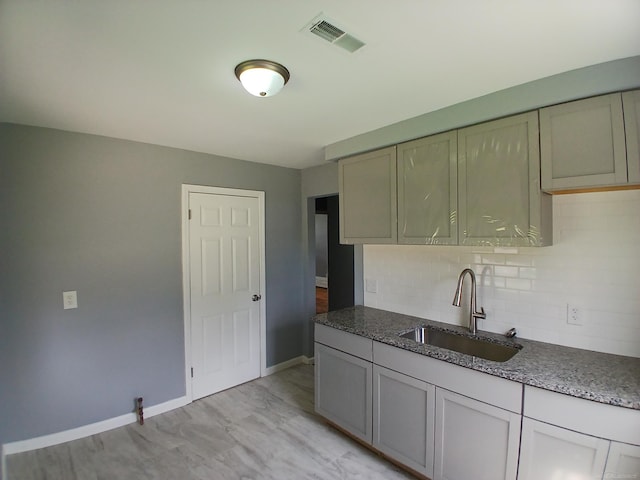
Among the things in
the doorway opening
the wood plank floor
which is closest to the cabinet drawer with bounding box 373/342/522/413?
the wood plank floor

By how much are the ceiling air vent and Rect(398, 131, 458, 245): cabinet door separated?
1006 mm

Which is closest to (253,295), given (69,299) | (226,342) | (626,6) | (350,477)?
(226,342)

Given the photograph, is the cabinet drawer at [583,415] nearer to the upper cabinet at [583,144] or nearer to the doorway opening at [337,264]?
the upper cabinet at [583,144]

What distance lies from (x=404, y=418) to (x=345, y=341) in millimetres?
629

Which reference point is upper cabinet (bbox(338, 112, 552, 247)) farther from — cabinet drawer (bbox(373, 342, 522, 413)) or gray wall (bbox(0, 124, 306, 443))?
gray wall (bbox(0, 124, 306, 443))

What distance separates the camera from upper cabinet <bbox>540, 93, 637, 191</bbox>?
151 centimetres

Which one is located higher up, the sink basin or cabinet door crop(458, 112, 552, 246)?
cabinet door crop(458, 112, 552, 246)

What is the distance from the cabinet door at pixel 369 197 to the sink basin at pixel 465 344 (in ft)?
2.45

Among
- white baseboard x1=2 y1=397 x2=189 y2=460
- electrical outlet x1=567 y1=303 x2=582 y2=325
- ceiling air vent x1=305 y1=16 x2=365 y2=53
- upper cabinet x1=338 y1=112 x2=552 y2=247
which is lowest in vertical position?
white baseboard x1=2 y1=397 x2=189 y2=460

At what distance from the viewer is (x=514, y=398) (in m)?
1.57

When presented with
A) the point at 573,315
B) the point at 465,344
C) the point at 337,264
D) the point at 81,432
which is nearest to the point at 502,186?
the point at 573,315

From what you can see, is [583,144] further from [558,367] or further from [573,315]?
[558,367]

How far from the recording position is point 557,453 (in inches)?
57.4

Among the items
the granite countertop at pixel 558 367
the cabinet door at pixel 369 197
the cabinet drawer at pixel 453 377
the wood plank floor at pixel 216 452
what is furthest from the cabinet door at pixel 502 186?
the wood plank floor at pixel 216 452
